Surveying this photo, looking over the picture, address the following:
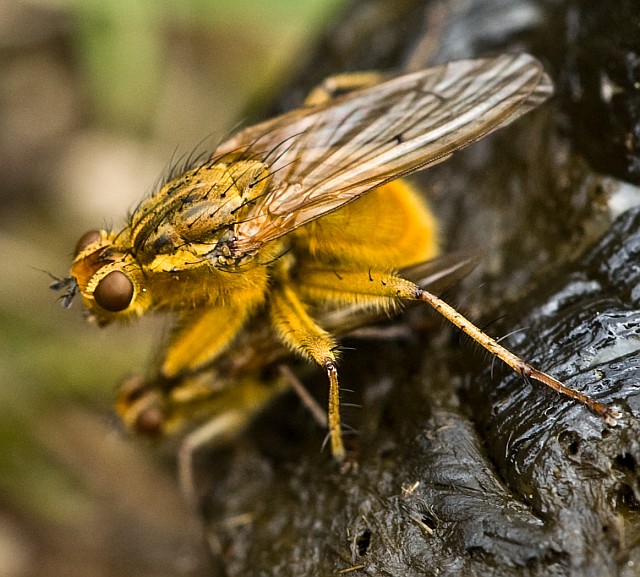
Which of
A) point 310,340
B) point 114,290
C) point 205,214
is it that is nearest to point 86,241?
point 114,290

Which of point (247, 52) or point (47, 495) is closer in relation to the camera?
point (47, 495)

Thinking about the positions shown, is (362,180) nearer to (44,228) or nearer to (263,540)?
(263,540)

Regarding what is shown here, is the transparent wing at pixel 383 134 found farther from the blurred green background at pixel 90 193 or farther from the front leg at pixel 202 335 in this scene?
the blurred green background at pixel 90 193

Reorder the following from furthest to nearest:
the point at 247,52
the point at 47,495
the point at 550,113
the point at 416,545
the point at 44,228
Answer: the point at 247,52
the point at 44,228
the point at 47,495
the point at 550,113
the point at 416,545

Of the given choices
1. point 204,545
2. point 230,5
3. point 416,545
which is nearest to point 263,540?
point 204,545

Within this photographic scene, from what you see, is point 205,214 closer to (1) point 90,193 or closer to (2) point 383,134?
(2) point 383,134

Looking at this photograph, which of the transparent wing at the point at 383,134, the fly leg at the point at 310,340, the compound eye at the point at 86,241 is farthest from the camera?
the compound eye at the point at 86,241

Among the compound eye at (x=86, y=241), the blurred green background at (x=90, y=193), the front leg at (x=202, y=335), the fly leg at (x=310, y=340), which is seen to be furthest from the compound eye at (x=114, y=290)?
the blurred green background at (x=90, y=193)
